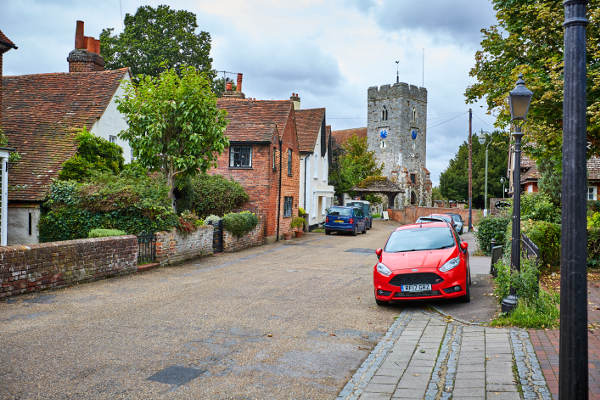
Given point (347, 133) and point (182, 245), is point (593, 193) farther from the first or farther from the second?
point (347, 133)

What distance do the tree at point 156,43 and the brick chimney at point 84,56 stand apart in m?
13.5

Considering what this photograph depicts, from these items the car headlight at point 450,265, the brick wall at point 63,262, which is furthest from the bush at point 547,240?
the brick wall at point 63,262

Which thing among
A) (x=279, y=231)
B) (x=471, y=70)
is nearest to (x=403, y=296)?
(x=471, y=70)

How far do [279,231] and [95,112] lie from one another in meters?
11.5

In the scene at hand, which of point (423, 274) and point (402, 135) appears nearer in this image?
point (423, 274)

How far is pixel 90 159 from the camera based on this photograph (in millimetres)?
19188

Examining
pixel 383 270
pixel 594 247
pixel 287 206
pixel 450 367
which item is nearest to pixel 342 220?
pixel 287 206

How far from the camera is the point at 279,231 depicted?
27938mm

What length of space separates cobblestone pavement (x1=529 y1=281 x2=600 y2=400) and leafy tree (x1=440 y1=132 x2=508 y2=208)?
56556 millimetres

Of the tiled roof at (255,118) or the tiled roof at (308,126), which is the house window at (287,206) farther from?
the tiled roof at (308,126)

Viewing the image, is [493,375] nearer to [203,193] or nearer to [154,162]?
[154,162]

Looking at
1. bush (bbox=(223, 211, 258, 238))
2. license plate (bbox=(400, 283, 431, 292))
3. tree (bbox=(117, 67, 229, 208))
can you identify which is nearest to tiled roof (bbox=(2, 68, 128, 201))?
tree (bbox=(117, 67, 229, 208))

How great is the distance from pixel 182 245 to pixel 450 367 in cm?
→ 1266

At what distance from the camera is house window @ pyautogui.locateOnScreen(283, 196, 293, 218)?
2911 cm
